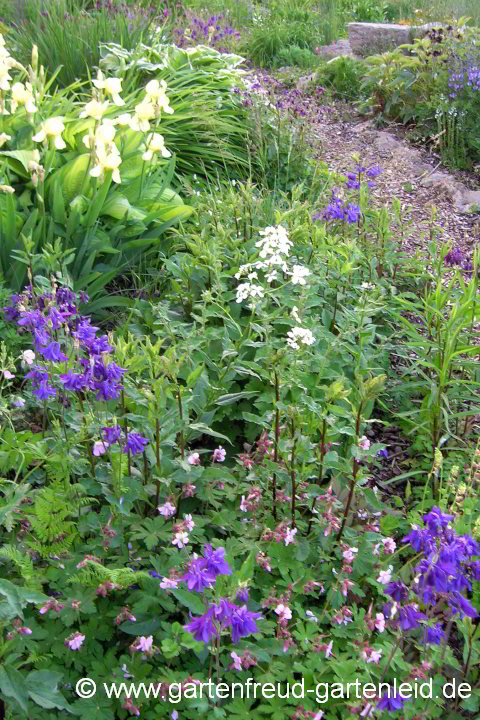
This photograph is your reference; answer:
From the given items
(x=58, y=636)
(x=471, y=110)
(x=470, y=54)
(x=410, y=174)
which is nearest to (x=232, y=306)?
(x=58, y=636)

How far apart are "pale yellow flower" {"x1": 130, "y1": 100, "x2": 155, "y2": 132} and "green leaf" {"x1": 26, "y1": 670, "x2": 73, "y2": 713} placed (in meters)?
2.19

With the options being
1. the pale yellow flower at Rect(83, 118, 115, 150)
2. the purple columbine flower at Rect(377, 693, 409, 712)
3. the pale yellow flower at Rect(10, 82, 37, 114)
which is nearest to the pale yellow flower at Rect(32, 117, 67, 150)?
the pale yellow flower at Rect(10, 82, 37, 114)

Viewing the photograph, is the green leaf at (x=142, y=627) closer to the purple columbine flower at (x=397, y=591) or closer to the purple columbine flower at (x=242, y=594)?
the purple columbine flower at (x=242, y=594)

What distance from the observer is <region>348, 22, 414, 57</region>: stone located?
6965mm

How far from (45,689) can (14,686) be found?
0.07 m

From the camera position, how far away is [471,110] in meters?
4.94

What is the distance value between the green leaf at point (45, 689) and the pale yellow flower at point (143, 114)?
2.19 m

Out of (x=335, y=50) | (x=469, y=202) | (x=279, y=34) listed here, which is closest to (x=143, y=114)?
(x=469, y=202)

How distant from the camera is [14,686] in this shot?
1324 mm

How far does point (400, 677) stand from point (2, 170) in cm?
239

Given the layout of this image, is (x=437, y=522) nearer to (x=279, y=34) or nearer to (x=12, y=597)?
(x=12, y=597)

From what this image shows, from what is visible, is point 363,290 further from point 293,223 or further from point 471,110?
point 471,110

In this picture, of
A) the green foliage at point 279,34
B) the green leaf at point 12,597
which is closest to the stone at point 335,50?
the green foliage at point 279,34

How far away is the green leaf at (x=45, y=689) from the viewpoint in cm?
135
